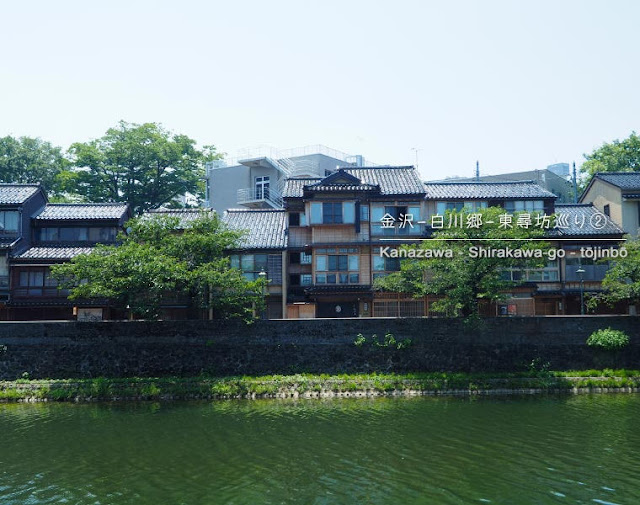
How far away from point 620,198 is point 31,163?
58114mm

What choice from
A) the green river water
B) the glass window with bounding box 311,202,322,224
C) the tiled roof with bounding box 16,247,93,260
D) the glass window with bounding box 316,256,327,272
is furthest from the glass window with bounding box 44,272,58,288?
the glass window with bounding box 311,202,322,224

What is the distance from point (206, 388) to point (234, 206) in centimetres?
3357

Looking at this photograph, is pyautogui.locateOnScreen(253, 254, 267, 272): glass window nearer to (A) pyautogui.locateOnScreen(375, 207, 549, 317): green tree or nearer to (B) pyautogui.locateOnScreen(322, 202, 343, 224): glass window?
(B) pyautogui.locateOnScreen(322, 202, 343, 224): glass window

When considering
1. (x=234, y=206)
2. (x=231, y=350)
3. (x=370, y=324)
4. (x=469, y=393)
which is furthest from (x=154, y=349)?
(x=234, y=206)

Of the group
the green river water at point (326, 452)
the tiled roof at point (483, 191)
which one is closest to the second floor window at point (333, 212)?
the tiled roof at point (483, 191)

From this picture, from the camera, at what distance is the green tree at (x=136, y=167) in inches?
2504

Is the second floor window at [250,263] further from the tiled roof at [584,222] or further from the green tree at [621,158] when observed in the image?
the green tree at [621,158]

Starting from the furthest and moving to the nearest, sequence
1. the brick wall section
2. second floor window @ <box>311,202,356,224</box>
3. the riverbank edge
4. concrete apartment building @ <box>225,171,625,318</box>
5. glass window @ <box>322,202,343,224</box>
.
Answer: glass window @ <box>322,202,343,224</box>
second floor window @ <box>311,202,356,224</box>
concrete apartment building @ <box>225,171,625,318</box>
the brick wall section
the riverbank edge

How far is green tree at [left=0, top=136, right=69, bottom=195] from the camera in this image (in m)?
66.1

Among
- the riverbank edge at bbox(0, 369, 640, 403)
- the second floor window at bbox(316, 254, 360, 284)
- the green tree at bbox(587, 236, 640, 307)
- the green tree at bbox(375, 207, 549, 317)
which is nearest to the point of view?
the riverbank edge at bbox(0, 369, 640, 403)

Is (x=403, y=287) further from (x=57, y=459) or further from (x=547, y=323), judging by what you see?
(x=57, y=459)

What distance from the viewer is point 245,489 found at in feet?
58.6

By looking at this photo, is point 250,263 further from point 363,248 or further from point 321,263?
point 363,248

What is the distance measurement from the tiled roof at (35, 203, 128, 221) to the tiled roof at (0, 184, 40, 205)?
1.68 metres
